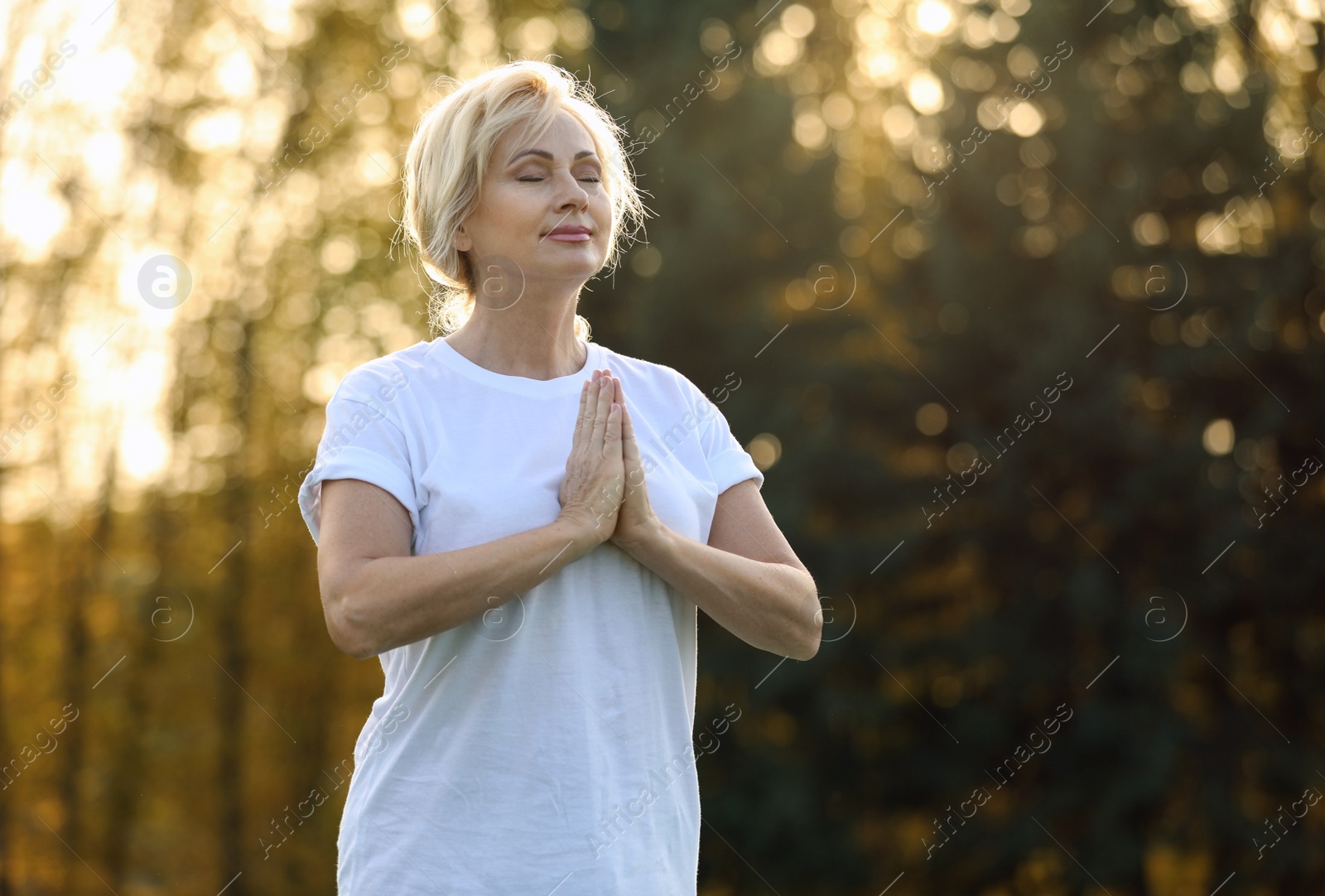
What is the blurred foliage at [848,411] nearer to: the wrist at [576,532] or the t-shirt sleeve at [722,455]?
the t-shirt sleeve at [722,455]

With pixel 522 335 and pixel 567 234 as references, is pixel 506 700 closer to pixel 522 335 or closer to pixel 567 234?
pixel 522 335

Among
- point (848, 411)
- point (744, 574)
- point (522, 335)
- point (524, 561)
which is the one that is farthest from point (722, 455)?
point (848, 411)

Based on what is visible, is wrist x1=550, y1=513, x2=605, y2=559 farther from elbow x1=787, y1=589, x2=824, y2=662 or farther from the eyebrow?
the eyebrow

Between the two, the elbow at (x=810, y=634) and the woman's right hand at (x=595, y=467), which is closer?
the woman's right hand at (x=595, y=467)

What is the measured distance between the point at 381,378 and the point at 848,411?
1030 cm

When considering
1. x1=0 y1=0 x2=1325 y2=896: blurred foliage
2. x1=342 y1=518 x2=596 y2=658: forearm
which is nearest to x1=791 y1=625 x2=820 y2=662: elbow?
x1=342 y1=518 x2=596 y2=658: forearm

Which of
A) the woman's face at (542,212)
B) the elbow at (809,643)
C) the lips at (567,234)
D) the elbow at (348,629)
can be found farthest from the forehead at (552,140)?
the elbow at (809,643)

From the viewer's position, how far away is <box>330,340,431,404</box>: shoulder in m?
1.93

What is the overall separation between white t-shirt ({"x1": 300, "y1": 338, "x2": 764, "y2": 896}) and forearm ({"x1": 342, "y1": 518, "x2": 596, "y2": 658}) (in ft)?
0.26

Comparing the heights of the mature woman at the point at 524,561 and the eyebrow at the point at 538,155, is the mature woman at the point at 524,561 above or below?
below

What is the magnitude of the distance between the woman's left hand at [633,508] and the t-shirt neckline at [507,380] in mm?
156

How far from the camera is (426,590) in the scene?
1756 millimetres

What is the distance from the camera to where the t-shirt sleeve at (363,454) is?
1842 millimetres

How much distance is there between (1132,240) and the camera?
11367 millimetres
